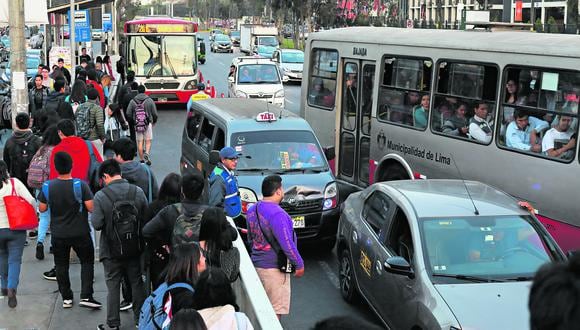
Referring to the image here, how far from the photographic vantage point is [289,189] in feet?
33.7

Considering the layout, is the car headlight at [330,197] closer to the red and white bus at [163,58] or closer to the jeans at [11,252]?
the jeans at [11,252]

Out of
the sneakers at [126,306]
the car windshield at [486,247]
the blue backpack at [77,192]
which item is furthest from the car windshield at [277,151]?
the car windshield at [486,247]

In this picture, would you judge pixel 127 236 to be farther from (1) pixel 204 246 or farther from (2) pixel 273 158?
(2) pixel 273 158

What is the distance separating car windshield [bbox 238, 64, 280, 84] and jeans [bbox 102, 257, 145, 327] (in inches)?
741

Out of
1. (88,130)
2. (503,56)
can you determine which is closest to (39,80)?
(88,130)

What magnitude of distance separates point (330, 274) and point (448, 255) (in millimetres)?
A: 3454

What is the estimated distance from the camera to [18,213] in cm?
784

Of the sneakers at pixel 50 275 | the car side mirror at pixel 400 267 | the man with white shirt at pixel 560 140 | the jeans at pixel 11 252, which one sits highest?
the man with white shirt at pixel 560 140

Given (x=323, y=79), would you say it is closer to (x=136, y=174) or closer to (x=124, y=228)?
(x=136, y=174)

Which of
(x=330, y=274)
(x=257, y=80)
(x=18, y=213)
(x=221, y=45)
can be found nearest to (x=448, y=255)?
(x=330, y=274)

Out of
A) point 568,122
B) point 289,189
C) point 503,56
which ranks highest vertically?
point 503,56

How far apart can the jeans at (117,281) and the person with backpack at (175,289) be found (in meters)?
2.36

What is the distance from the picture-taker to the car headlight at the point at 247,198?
10.2 m

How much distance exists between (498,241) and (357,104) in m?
7.08
